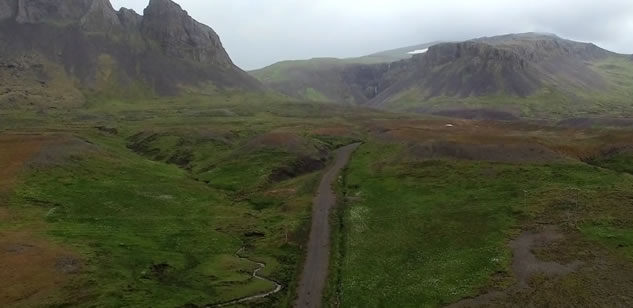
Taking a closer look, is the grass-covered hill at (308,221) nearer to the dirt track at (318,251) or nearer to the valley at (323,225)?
the valley at (323,225)

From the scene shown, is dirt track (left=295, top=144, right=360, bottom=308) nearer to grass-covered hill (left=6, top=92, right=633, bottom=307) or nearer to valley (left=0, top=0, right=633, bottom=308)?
valley (left=0, top=0, right=633, bottom=308)

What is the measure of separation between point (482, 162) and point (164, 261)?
7258 cm

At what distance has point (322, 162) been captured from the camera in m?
139

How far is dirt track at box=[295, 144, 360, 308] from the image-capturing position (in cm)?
6012

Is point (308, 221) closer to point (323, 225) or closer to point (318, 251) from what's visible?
point (323, 225)

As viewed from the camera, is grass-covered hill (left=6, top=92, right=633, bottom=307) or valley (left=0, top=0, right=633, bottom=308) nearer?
valley (left=0, top=0, right=633, bottom=308)

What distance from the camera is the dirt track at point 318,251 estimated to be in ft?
197

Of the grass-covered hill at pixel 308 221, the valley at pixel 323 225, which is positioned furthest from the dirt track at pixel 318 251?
the grass-covered hill at pixel 308 221

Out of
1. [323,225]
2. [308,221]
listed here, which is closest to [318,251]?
[323,225]

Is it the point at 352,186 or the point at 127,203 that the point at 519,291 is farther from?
the point at 127,203

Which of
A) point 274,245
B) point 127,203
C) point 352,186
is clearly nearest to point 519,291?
point 274,245

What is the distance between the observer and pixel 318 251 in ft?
247

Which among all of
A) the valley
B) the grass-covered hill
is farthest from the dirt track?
the grass-covered hill

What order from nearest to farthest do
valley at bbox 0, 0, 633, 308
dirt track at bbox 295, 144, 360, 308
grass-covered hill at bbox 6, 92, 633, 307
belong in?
1. valley at bbox 0, 0, 633, 308
2. grass-covered hill at bbox 6, 92, 633, 307
3. dirt track at bbox 295, 144, 360, 308
